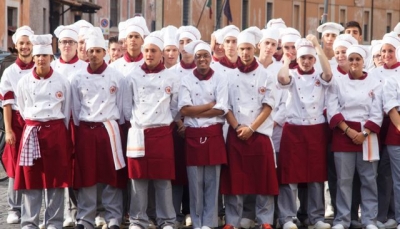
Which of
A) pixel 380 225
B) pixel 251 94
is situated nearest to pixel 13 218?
pixel 251 94

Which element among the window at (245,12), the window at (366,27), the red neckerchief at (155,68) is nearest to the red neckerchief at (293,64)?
the red neckerchief at (155,68)

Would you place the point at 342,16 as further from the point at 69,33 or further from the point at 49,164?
the point at 49,164

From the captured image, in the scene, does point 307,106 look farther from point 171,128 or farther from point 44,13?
point 44,13

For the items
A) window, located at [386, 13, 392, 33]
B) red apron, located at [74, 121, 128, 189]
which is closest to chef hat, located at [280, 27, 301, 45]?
red apron, located at [74, 121, 128, 189]

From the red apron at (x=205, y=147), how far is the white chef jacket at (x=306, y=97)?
2.89 feet

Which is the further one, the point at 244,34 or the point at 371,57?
the point at 371,57

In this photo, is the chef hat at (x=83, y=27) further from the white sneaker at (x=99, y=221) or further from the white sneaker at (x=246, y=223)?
the white sneaker at (x=246, y=223)

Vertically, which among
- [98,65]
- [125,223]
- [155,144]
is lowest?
[125,223]

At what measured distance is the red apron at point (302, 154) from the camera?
13.1 metres

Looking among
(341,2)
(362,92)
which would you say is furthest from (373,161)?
(341,2)

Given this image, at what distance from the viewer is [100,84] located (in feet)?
41.3

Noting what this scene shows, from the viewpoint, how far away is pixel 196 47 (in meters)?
12.8

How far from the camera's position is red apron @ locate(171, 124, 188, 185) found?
13108 mm

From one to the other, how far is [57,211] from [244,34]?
2573 mm
